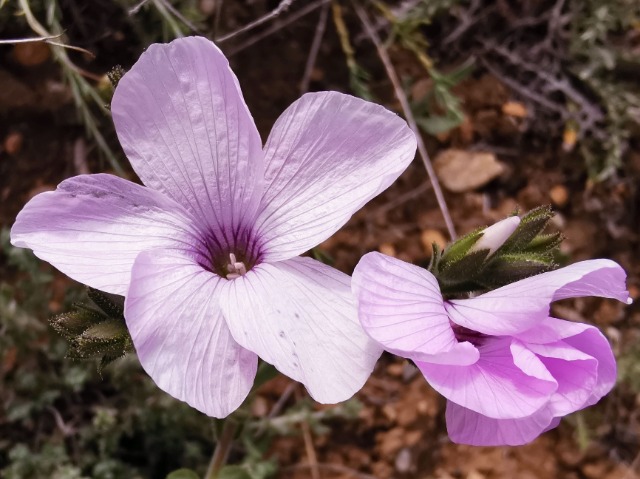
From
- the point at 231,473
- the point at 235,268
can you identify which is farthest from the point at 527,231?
the point at 231,473

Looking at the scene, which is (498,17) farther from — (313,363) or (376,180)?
(313,363)

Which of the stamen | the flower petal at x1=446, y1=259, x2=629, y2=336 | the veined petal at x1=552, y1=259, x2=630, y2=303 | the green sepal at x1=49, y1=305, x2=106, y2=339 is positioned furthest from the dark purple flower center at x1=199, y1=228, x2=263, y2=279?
the veined petal at x1=552, y1=259, x2=630, y2=303

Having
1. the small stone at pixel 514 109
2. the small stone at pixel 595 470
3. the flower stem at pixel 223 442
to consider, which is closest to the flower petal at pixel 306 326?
the flower stem at pixel 223 442

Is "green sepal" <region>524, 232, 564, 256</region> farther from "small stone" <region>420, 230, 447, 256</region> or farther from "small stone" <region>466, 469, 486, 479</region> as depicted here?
"small stone" <region>466, 469, 486, 479</region>

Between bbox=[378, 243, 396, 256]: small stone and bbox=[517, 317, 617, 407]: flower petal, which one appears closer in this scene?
bbox=[517, 317, 617, 407]: flower petal

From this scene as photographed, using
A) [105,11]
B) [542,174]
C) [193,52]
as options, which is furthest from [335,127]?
[542,174]
